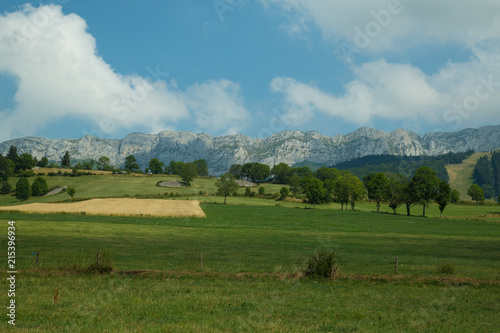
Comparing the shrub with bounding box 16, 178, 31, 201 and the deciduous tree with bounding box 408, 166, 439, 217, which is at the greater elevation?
the deciduous tree with bounding box 408, 166, 439, 217

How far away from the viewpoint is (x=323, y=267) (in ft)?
68.5

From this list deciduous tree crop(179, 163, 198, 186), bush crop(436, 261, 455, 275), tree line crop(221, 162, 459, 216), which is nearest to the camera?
bush crop(436, 261, 455, 275)

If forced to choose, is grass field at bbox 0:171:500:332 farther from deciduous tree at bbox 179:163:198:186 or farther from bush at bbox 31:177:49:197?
deciduous tree at bbox 179:163:198:186

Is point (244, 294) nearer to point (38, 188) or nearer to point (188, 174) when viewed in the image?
point (38, 188)

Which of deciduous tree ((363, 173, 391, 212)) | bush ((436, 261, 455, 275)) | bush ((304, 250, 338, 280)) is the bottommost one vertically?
bush ((436, 261, 455, 275))

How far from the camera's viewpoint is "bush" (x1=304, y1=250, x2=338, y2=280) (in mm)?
20719

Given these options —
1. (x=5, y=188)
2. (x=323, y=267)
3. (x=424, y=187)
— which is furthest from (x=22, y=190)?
(x=424, y=187)

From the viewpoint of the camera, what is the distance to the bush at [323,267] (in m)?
20.7

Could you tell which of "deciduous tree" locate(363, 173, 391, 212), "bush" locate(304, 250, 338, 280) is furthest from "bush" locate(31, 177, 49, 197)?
"bush" locate(304, 250, 338, 280)

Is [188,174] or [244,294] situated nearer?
[244,294]

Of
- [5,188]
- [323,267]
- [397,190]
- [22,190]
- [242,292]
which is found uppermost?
[397,190]

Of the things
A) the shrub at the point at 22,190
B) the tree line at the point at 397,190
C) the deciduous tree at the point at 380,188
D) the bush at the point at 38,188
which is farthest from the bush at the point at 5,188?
the deciduous tree at the point at 380,188

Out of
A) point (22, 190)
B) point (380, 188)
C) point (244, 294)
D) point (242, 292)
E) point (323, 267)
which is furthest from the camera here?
point (22, 190)

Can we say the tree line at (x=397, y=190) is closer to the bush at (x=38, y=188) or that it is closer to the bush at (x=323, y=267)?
the bush at (x=38, y=188)
